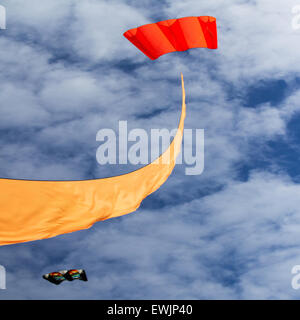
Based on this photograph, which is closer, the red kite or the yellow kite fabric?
the yellow kite fabric

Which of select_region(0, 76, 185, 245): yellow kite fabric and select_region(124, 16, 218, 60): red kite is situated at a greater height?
select_region(124, 16, 218, 60): red kite

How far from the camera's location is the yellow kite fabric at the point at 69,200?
7715mm

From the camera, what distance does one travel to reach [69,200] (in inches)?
333

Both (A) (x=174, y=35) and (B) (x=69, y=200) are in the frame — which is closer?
(B) (x=69, y=200)

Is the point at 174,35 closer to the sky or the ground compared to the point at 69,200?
closer to the sky

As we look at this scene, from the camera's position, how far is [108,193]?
9.04 meters

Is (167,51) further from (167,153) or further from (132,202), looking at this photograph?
(132,202)

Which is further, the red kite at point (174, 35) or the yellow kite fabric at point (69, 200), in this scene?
the red kite at point (174, 35)

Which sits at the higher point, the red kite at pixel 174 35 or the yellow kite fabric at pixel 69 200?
the red kite at pixel 174 35

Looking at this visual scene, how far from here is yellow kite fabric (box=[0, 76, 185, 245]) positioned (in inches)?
304
